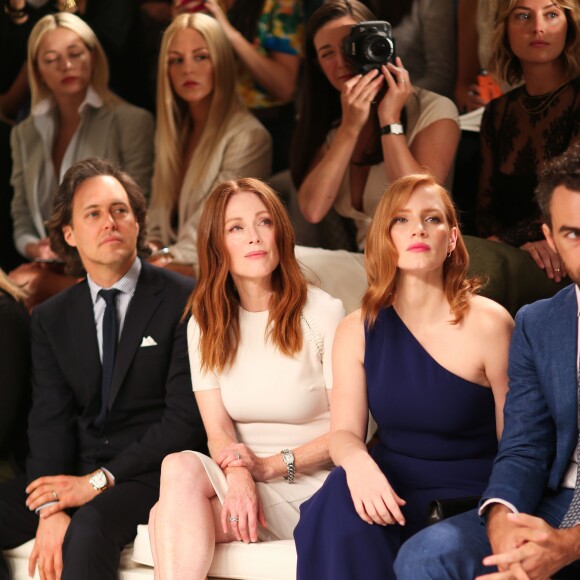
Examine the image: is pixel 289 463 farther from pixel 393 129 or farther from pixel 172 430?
pixel 393 129

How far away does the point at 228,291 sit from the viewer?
2709mm

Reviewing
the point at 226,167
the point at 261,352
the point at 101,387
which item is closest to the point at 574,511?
the point at 261,352

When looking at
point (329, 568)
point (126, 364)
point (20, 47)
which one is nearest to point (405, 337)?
point (329, 568)

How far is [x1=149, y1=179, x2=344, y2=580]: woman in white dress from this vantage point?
2545 mm

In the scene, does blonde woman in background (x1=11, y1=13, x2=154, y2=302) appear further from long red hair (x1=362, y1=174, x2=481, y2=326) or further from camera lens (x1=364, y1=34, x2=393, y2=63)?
long red hair (x1=362, y1=174, x2=481, y2=326)

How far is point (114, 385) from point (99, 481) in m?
0.26

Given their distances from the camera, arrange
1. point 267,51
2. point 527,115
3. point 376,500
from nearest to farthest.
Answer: point 376,500
point 527,115
point 267,51

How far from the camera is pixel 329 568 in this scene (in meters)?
2.13

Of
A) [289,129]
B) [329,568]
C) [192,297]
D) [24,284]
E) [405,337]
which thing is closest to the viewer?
[329,568]

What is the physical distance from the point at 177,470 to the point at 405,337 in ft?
1.96

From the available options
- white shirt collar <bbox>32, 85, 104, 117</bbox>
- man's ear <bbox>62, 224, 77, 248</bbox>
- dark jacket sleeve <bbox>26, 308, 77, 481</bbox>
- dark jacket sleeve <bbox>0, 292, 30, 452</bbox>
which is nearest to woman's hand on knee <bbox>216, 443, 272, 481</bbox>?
dark jacket sleeve <bbox>26, 308, 77, 481</bbox>

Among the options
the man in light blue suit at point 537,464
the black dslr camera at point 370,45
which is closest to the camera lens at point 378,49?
the black dslr camera at point 370,45

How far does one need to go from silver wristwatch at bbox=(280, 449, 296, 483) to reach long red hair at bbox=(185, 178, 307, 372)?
24 cm

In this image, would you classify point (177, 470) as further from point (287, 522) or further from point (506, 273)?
point (506, 273)
